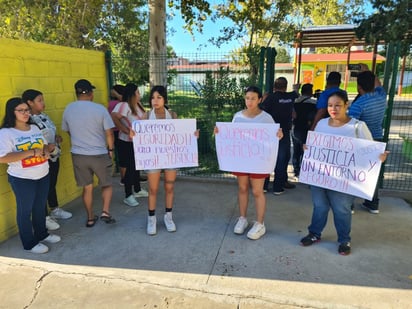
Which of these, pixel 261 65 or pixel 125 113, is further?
pixel 261 65

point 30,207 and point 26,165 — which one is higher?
point 26,165

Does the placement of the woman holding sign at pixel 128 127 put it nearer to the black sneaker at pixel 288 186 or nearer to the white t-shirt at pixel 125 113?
the white t-shirt at pixel 125 113

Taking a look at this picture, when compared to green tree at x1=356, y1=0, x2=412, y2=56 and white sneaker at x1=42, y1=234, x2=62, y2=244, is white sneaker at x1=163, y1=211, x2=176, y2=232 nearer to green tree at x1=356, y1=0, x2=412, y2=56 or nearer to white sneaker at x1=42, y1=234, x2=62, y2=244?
white sneaker at x1=42, y1=234, x2=62, y2=244

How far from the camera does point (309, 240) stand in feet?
11.8

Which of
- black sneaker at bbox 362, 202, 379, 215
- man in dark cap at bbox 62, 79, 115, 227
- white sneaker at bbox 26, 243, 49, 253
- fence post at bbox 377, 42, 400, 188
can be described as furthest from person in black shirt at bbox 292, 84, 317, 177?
white sneaker at bbox 26, 243, 49, 253

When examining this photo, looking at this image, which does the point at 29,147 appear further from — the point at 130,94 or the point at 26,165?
the point at 130,94

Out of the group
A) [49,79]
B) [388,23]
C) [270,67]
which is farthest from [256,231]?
[388,23]

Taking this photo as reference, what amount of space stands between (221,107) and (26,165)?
4049 millimetres

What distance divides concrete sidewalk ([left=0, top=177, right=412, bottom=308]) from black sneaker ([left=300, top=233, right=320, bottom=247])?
0.07 metres

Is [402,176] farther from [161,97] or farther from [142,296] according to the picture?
[142,296]

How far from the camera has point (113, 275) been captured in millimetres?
3123

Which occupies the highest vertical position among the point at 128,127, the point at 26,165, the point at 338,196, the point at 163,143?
the point at 128,127

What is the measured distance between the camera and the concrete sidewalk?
9.15 feet

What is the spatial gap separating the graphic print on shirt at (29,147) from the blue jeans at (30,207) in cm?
18
